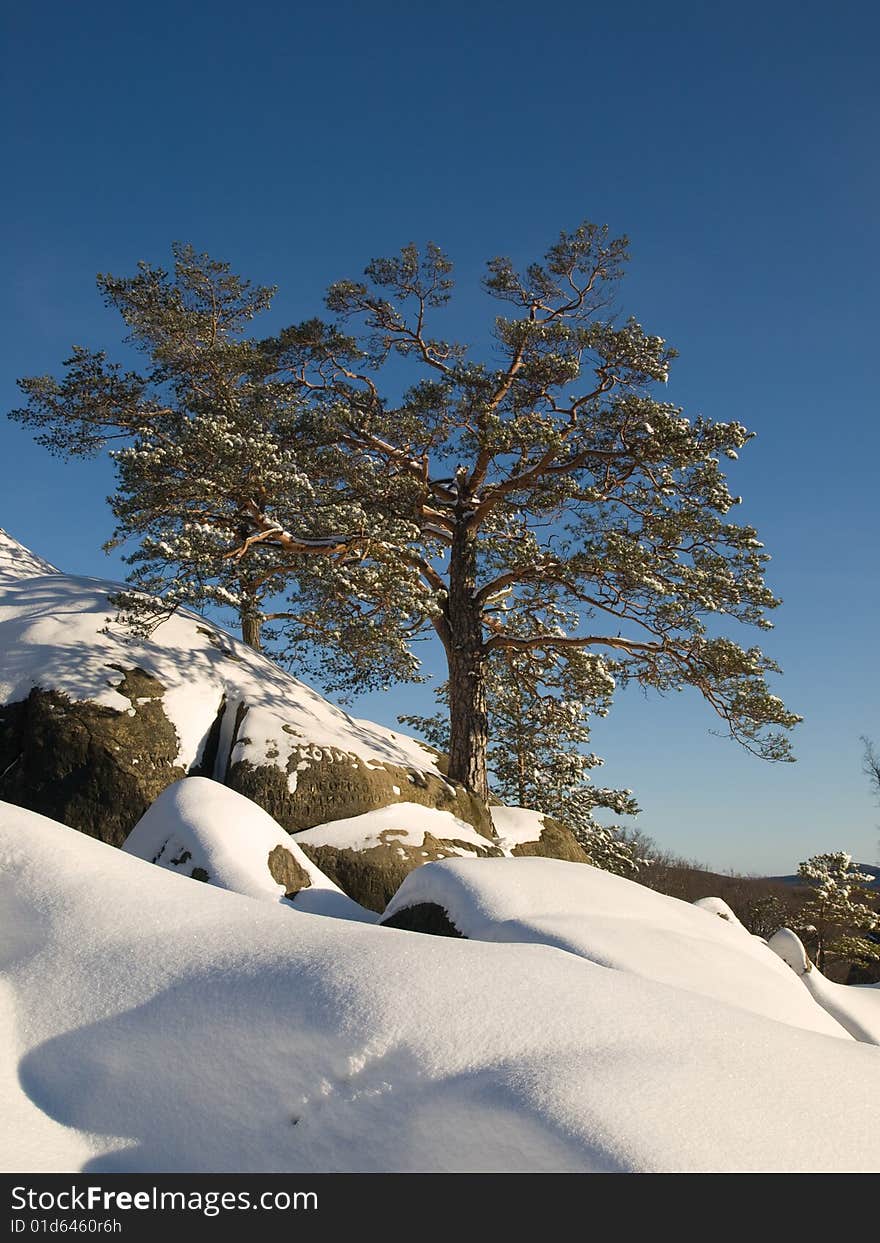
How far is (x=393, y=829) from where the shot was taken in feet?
39.0

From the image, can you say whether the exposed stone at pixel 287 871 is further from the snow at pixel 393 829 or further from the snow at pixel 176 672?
the snow at pixel 176 672

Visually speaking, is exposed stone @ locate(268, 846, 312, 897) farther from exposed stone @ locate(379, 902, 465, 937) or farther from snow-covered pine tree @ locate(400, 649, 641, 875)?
snow-covered pine tree @ locate(400, 649, 641, 875)

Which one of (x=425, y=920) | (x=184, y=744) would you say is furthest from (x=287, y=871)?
(x=184, y=744)

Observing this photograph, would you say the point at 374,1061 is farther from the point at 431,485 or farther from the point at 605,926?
the point at 431,485

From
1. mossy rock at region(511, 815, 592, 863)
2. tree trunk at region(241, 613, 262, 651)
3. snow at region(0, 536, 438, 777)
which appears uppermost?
tree trunk at region(241, 613, 262, 651)

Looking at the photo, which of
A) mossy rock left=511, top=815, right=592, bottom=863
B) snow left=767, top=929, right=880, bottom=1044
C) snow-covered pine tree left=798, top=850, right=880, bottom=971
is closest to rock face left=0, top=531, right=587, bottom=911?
mossy rock left=511, top=815, right=592, bottom=863

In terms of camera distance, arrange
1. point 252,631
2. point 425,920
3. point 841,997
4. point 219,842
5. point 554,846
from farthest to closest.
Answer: point 252,631
point 554,846
point 841,997
point 219,842
point 425,920

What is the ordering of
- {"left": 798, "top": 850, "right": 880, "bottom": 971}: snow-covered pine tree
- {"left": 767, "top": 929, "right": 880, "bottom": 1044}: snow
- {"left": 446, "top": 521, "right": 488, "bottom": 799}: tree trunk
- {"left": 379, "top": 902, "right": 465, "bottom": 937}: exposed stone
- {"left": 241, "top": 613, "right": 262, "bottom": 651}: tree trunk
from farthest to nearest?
{"left": 798, "top": 850, "right": 880, "bottom": 971}: snow-covered pine tree, {"left": 241, "top": 613, "right": 262, "bottom": 651}: tree trunk, {"left": 446, "top": 521, "right": 488, "bottom": 799}: tree trunk, {"left": 767, "top": 929, "right": 880, "bottom": 1044}: snow, {"left": 379, "top": 902, "right": 465, "bottom": 937}: exposed stone

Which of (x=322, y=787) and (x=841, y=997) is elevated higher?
(x=322, y=787)

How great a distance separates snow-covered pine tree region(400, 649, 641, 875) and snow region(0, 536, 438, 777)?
3.68 m

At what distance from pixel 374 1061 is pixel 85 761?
29.6 ft

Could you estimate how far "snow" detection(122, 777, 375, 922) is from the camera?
8070mm

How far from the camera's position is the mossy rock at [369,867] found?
35.9ft
